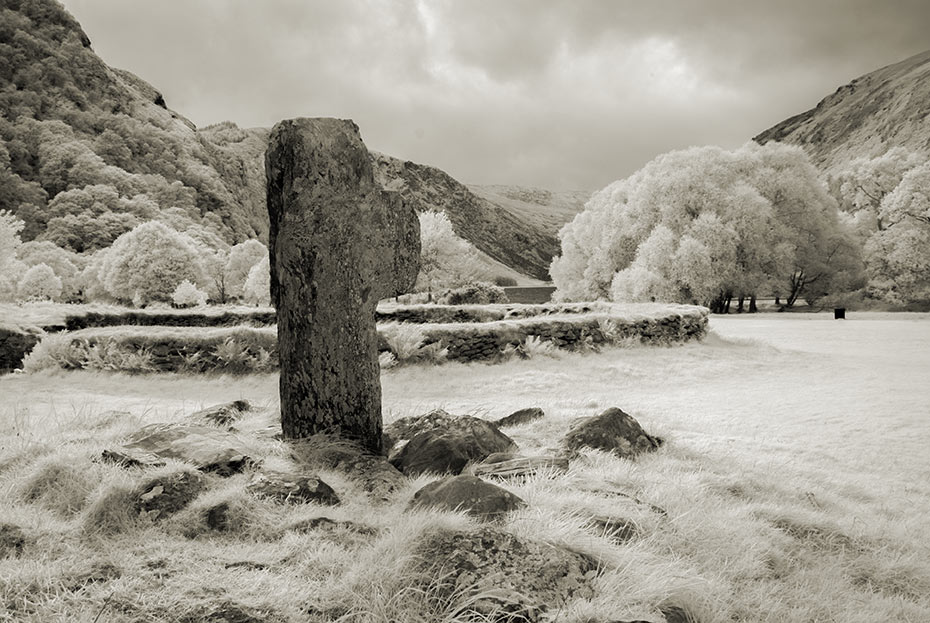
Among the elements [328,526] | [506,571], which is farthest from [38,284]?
[506,571]

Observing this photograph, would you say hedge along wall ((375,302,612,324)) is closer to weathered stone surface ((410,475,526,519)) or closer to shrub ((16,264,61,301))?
weathered stone surface ((410,475,526,519))

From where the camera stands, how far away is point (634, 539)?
2.88m

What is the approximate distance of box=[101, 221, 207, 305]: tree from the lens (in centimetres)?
3206

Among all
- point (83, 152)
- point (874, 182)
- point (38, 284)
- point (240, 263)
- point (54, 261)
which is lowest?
point (38, 284)

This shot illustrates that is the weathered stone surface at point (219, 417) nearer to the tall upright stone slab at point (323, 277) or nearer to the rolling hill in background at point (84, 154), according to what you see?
the tall upright stone slab at point (323, 277)

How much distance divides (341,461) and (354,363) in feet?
2.79

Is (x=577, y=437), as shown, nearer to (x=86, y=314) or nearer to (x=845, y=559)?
(x=845, y=559)

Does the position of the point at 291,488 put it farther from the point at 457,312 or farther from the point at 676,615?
the point at 457,312

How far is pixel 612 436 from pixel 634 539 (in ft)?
7.74

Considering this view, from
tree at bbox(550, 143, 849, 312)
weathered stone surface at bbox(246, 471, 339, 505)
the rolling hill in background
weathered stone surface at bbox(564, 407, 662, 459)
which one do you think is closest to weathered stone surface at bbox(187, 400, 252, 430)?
weathered stone surface at bbox(246, 471, 339, 505)

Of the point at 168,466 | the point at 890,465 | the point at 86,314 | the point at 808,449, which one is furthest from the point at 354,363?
the point at 86,314

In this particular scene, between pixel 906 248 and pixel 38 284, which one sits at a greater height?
pixel 906 248

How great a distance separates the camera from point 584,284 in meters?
39.5

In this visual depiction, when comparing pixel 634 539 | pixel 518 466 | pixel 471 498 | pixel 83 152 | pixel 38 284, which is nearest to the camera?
pixel 634 539
